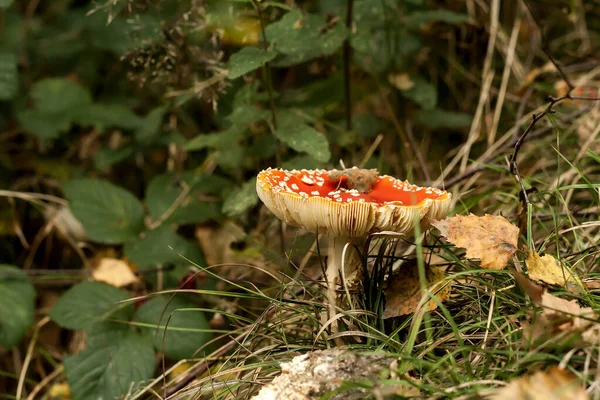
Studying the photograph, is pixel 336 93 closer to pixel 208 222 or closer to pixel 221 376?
pixel 208 222

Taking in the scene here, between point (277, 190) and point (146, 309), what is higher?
point (277, 190)

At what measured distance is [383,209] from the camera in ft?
4.79

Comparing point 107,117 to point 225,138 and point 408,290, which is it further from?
point 408,290

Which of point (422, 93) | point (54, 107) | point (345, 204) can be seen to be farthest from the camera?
point (54, 107)

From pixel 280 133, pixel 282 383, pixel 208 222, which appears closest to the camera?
pixel 282 383

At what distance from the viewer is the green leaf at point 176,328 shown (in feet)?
6.48

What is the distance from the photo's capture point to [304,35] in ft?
7.07

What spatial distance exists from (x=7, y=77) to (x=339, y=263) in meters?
1.88

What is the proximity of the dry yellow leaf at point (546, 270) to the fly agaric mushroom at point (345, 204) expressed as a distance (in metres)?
0.27

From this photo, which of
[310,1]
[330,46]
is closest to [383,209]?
[330,46]

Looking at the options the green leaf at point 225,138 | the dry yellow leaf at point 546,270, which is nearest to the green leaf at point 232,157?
the green leaf at point 225,138

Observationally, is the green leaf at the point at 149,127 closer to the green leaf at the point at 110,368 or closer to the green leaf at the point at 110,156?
the green leaf at the point at 110,156

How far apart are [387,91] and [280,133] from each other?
3.83 ft

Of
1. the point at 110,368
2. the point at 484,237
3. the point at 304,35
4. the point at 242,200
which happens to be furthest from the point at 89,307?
the point at 484,237
